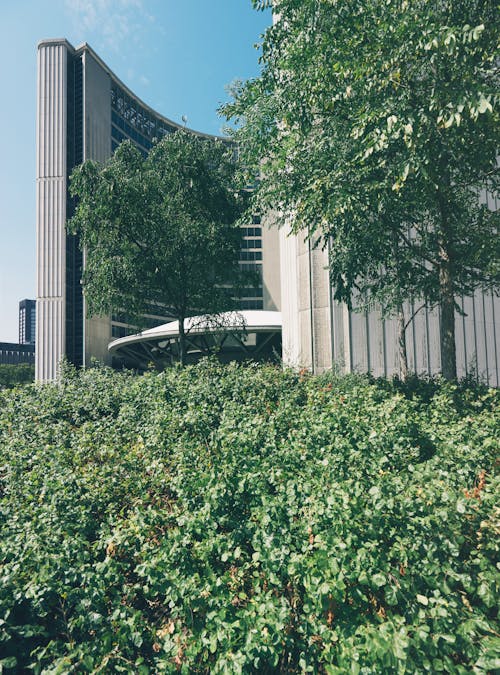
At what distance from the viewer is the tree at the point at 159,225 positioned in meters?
14.9

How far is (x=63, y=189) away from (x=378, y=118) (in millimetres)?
51902

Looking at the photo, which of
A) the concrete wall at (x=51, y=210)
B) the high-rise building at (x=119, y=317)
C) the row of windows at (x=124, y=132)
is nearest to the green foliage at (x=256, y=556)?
the high-rise building at (x=119, y=317)

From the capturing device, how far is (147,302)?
1647 centimetres

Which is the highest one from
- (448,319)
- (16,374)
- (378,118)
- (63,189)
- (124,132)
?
(124,132)

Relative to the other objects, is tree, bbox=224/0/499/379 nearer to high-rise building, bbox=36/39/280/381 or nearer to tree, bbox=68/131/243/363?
tree, bbox=68/131/243/363

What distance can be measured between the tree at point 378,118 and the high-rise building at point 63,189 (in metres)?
39.5

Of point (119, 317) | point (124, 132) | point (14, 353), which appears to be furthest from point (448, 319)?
point (14, 353)

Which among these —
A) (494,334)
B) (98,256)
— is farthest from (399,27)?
(494,334)

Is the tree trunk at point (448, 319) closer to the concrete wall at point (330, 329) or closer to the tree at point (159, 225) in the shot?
the concrete wall at point (330, 329)

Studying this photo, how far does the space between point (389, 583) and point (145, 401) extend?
5.41 m

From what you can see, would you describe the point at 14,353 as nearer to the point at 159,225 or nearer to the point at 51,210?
the point at 51,210

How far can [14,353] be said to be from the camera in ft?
366

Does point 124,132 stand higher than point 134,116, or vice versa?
point 134,116

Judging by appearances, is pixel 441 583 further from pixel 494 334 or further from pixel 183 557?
pixel 494 334
